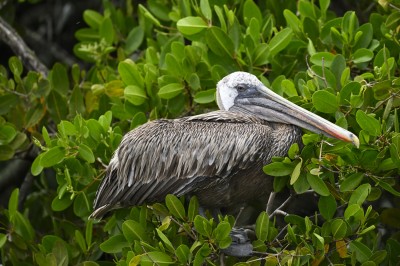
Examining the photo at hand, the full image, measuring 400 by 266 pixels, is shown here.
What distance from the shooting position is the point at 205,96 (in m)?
7.68

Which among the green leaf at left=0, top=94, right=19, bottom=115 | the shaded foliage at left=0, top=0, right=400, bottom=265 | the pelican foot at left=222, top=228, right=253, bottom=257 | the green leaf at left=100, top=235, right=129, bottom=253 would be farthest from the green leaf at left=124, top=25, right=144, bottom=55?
the pelican foot at left=222, top=228, right=253, bottom=257

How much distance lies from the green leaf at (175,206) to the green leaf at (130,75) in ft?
4.34

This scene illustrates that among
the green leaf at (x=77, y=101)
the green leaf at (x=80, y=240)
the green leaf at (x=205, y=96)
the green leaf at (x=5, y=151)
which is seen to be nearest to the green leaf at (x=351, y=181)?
the green leaf at (x=205, y=96)

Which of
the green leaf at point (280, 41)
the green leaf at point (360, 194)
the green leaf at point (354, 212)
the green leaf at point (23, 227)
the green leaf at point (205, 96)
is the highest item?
the green leaf at point (280, 41)

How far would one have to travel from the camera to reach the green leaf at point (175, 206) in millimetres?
6617

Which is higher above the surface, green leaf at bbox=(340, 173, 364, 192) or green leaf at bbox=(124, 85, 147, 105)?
green leaf at bbox=(124, 85, 147, 105)

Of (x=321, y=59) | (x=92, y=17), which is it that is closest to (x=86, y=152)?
(x=321, y=59)

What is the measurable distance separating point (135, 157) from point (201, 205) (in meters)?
0.52

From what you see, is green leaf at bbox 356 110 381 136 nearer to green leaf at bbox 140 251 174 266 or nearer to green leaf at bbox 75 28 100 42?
green leaf at bbox 140 251 174 266

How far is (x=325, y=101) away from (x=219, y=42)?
3.58 feet

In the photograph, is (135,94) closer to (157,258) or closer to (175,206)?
(175,206)

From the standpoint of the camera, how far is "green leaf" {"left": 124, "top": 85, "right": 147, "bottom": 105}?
7641 millimetres

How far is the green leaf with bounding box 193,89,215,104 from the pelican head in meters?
0.10

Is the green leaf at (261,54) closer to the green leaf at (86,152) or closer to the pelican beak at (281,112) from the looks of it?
the pelican beak at (281,112)
